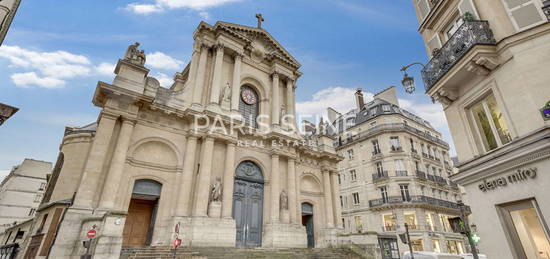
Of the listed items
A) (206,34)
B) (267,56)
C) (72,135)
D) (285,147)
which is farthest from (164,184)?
(267,56)

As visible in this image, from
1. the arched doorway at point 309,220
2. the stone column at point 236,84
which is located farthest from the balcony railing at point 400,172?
the stone column at point 236,84

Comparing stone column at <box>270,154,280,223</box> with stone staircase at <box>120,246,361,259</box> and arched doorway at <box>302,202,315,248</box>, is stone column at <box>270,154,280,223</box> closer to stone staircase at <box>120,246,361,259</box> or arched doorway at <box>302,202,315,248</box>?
stone staircase at <box>120,246,361,259</box>

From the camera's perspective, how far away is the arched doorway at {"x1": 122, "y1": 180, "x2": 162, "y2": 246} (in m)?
12.4

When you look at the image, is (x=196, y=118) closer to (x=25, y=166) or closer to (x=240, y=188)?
(x=240, y=188)

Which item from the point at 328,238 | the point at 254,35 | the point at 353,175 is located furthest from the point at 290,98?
the point at 353,175

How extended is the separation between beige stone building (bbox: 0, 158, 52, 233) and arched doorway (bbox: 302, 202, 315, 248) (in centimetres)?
3155

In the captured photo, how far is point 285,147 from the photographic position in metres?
17.7

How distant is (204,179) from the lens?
13.5 m

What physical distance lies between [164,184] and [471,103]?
12665 mm

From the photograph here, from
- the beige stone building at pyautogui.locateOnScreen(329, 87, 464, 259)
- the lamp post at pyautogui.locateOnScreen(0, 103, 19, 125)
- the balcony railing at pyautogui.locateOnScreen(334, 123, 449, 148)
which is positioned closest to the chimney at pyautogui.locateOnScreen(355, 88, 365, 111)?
the beige stone building at pyautogui.locateOnScreen(329, 87, 464, 259)

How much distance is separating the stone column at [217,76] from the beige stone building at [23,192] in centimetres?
2906

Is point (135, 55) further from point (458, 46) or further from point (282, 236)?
point (458, 46)

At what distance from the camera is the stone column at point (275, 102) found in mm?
18500

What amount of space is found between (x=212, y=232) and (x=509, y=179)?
37.1 feet
